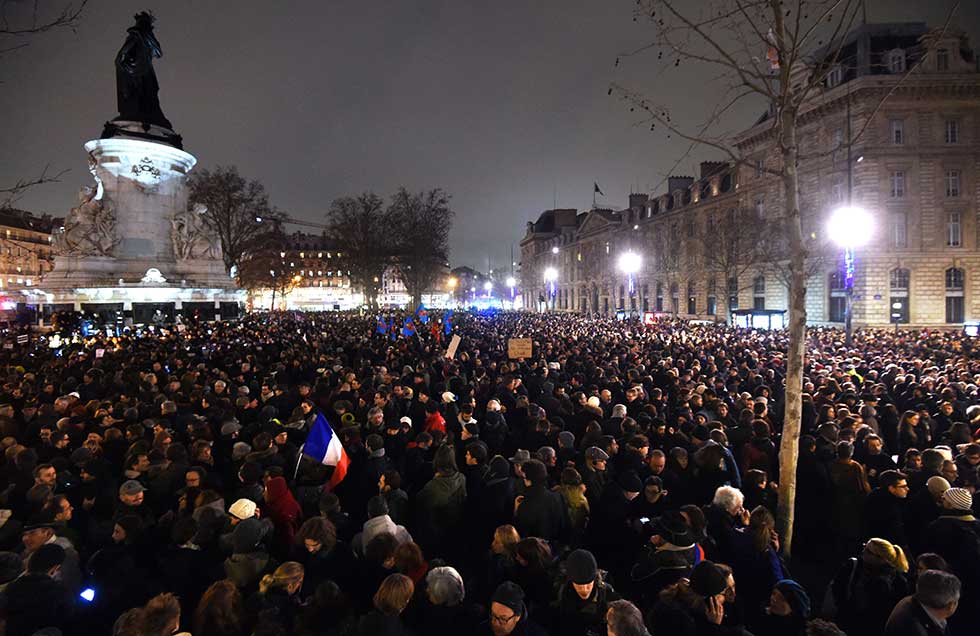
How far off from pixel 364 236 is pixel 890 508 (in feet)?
191

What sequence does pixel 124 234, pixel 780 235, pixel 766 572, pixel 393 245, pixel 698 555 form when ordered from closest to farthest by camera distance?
pixel 698 555, pixel 766 572, pixel 124 234, pixel 780 235, pixel 393 245

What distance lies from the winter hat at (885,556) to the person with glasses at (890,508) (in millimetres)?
1654

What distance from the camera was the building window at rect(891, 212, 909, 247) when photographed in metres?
38.2

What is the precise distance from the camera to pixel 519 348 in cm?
1505

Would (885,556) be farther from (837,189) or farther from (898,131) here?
(898,131)

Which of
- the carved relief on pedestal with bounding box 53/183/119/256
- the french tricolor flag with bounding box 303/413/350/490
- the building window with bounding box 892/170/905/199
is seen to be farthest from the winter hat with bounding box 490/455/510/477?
the building window with bounding box 892/170/905/199

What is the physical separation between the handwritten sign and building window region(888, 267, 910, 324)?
36.2m

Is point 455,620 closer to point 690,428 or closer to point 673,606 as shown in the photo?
point 673,606

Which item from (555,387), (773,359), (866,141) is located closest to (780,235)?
(866,141)

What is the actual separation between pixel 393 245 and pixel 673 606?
57.8 metres

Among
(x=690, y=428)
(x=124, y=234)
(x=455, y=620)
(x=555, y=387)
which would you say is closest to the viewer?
(x=455, y=620)

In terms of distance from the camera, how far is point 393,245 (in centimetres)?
5869

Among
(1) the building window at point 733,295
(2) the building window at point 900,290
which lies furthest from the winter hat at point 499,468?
(1) the building window at point 733,295

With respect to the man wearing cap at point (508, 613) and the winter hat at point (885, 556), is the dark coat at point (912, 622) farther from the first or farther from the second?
the man wearing cap at point (508, 613)
